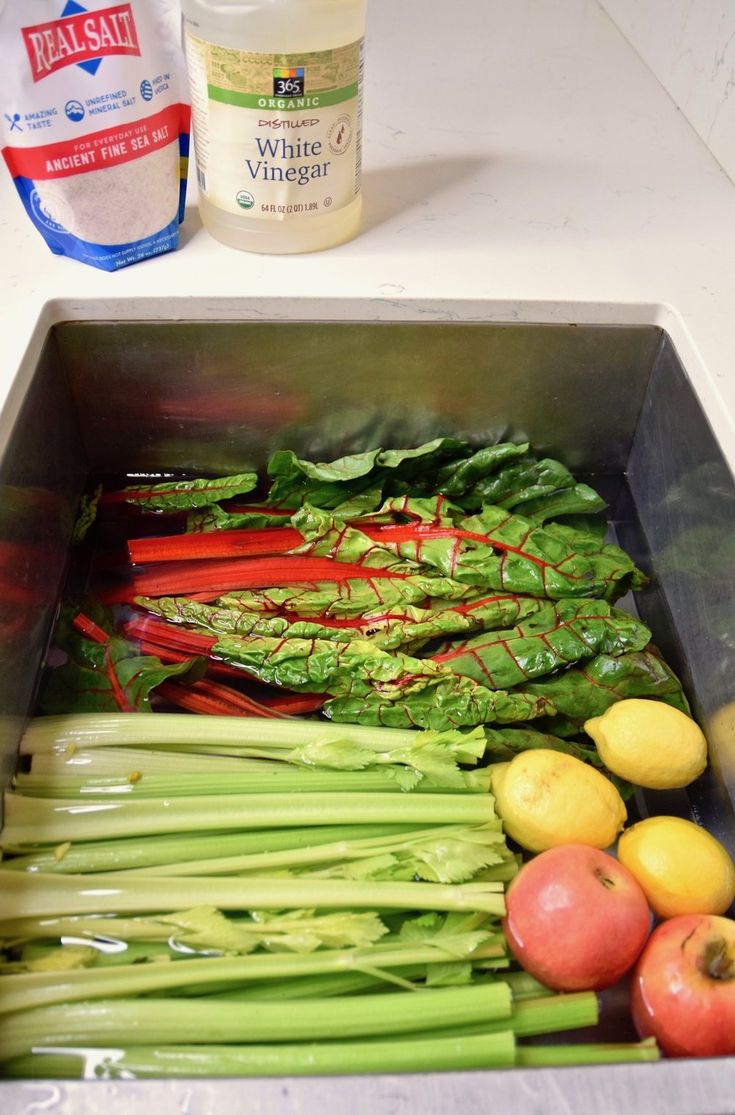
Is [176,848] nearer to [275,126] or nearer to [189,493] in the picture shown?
[189,493]

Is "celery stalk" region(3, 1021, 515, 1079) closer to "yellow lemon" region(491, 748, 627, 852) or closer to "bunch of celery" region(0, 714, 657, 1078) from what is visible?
"bunch of celery" region(0, 714, 657, 1078)

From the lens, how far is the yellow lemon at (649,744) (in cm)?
96

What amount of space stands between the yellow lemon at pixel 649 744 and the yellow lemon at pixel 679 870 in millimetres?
88

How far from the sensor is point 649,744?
963mm

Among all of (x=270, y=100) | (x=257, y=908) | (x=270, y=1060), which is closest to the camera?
(x=270, y=1060)

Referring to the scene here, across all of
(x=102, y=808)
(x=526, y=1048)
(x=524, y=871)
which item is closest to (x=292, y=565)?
(x=102, y=808)

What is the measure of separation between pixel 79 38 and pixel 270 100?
0.21 meters

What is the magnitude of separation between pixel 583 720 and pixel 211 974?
507 mm

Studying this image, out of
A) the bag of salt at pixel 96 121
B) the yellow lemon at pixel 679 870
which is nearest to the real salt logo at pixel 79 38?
the bag of salt at pixel 96 121

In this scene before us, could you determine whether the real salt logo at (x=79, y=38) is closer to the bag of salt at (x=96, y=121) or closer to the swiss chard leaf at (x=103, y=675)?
the bag of salt at (x=96, y=121)

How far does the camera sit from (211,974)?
2.58 feet

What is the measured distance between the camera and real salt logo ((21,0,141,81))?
0.91 meters

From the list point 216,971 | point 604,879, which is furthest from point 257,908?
point 604,879

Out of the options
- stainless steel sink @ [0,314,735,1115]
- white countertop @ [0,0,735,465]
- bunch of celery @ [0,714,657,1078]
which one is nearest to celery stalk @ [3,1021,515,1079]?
bunch of celery @ [0,714,657,1078]
